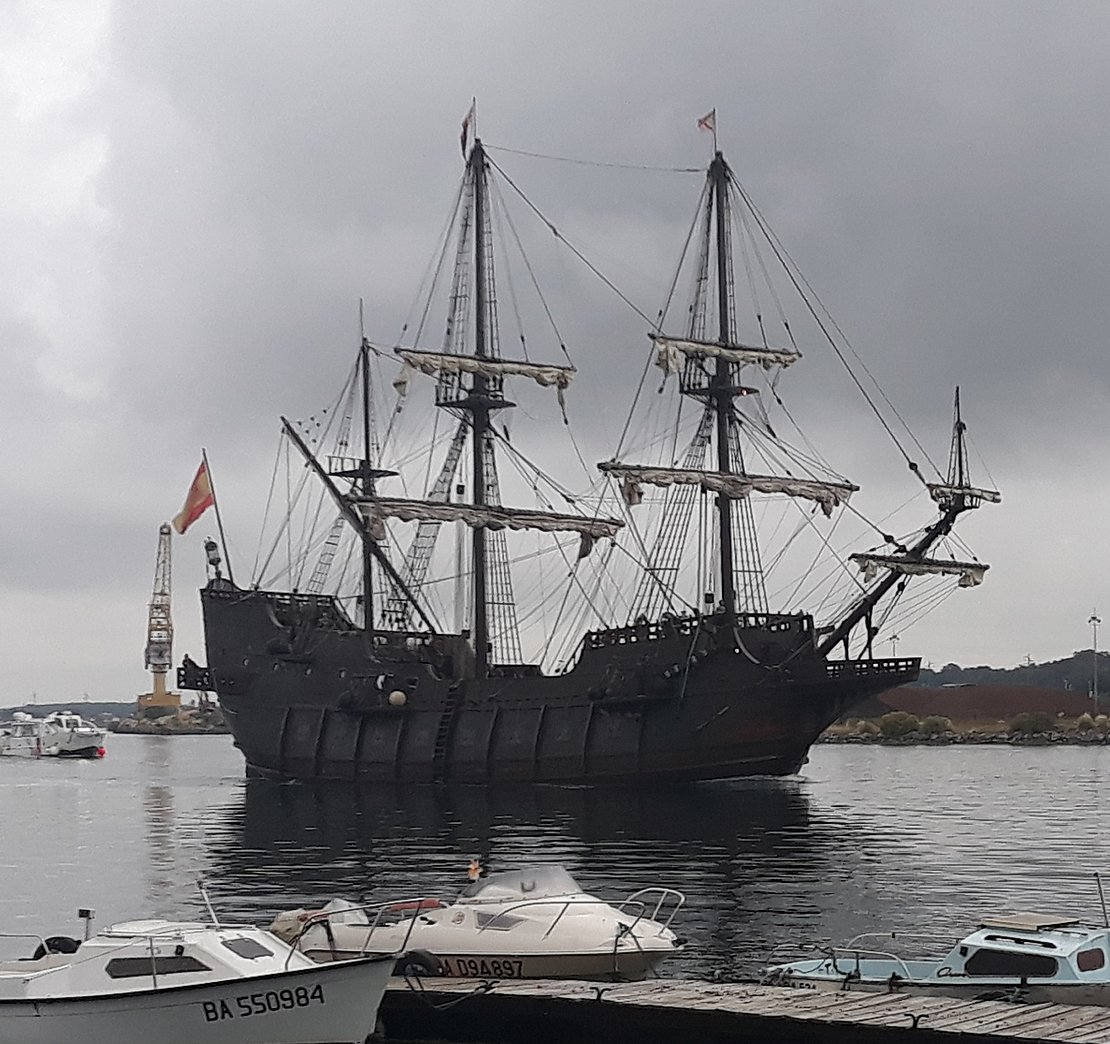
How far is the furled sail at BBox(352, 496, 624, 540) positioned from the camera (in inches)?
3337

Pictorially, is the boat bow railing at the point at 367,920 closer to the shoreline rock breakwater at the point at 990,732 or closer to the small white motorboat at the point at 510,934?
the small white motorboat at the point at 510,934

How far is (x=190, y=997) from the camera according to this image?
22219 mm

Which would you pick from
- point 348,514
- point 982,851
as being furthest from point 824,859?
point 348,514

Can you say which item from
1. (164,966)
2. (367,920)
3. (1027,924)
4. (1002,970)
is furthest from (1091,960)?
(164,966)

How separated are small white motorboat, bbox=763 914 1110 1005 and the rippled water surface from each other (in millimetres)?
5044

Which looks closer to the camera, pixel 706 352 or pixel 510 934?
pixel 510 934

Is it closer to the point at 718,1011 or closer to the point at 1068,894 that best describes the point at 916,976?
the point at 718,1011

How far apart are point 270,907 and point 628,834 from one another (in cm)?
1927

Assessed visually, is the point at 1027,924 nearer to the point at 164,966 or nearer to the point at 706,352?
the point at 164,966

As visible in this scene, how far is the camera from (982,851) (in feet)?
178

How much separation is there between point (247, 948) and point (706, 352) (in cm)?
6021

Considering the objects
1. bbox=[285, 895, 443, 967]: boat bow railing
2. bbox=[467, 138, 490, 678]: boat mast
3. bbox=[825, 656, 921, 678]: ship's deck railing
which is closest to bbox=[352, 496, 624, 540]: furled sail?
bbox=[467, 138, 490, 678]: boat mast

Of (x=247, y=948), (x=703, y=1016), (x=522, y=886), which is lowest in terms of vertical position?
(x=703, y=1016)

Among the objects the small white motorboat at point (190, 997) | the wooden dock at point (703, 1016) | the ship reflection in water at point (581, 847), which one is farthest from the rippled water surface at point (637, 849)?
the small white motorboat at point (190, 997)
